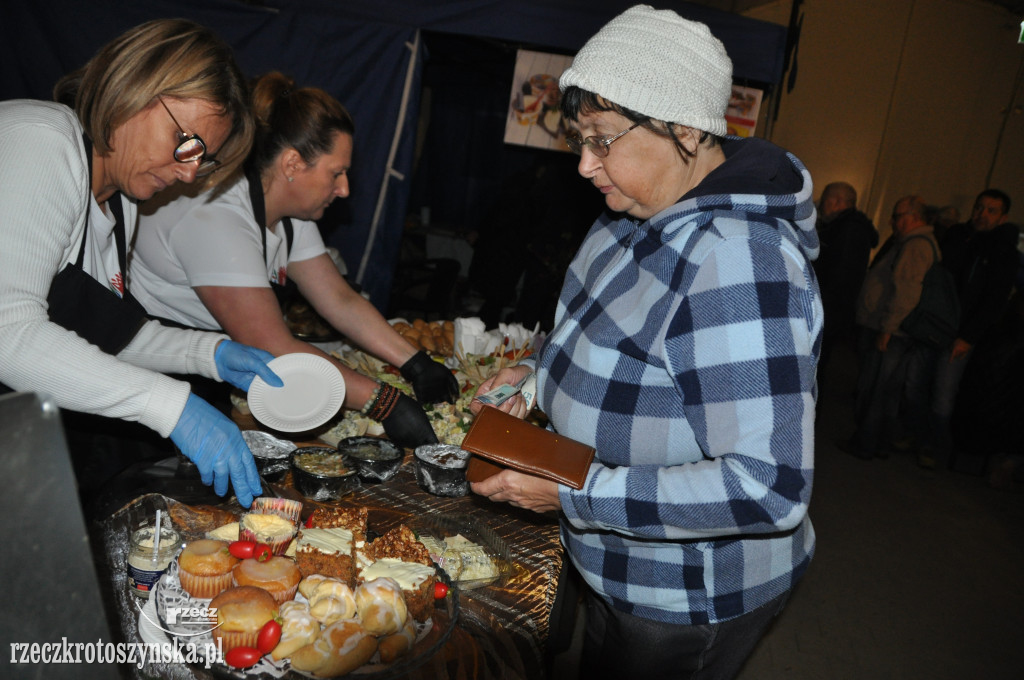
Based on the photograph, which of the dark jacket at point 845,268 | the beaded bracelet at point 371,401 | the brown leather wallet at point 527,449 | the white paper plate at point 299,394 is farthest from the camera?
the dark jacket at point 845,268

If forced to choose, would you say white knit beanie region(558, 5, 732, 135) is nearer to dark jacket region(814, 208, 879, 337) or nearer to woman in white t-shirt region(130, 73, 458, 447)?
woman in white t-shirt region(130, 73, 458, 447)

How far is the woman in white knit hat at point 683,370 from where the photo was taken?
1064 mm

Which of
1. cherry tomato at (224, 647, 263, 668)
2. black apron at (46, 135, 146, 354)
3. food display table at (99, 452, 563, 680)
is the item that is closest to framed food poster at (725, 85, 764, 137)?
food display table at (99, 452, 563, 680)

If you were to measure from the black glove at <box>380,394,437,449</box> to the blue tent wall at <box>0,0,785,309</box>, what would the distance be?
2.41 m

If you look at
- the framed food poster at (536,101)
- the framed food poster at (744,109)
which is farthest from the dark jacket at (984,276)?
the framed food poster at (536,101)

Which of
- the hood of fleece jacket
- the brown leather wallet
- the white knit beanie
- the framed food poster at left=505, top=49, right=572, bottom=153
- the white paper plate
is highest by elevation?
the framed food poster at left=505, top=49, right=572, bottom=153

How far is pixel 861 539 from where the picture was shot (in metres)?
4.23

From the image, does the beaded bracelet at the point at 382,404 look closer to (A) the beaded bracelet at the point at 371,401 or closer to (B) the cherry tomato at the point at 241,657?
(A) the beaded bracelet at the point at 371,401

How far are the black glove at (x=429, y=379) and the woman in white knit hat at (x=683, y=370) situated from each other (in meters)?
1.12

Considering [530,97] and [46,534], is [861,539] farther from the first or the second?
[46,534]

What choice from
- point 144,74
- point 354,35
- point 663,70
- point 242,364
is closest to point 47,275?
point 144,74

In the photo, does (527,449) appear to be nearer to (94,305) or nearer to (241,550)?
(241,550)

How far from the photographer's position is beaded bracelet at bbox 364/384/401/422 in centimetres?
210

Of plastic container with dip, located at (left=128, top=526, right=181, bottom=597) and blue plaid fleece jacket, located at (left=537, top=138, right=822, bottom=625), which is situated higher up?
blue plaid fleece jacket, located at (left=537, top=138, right=822, bottom=625)
